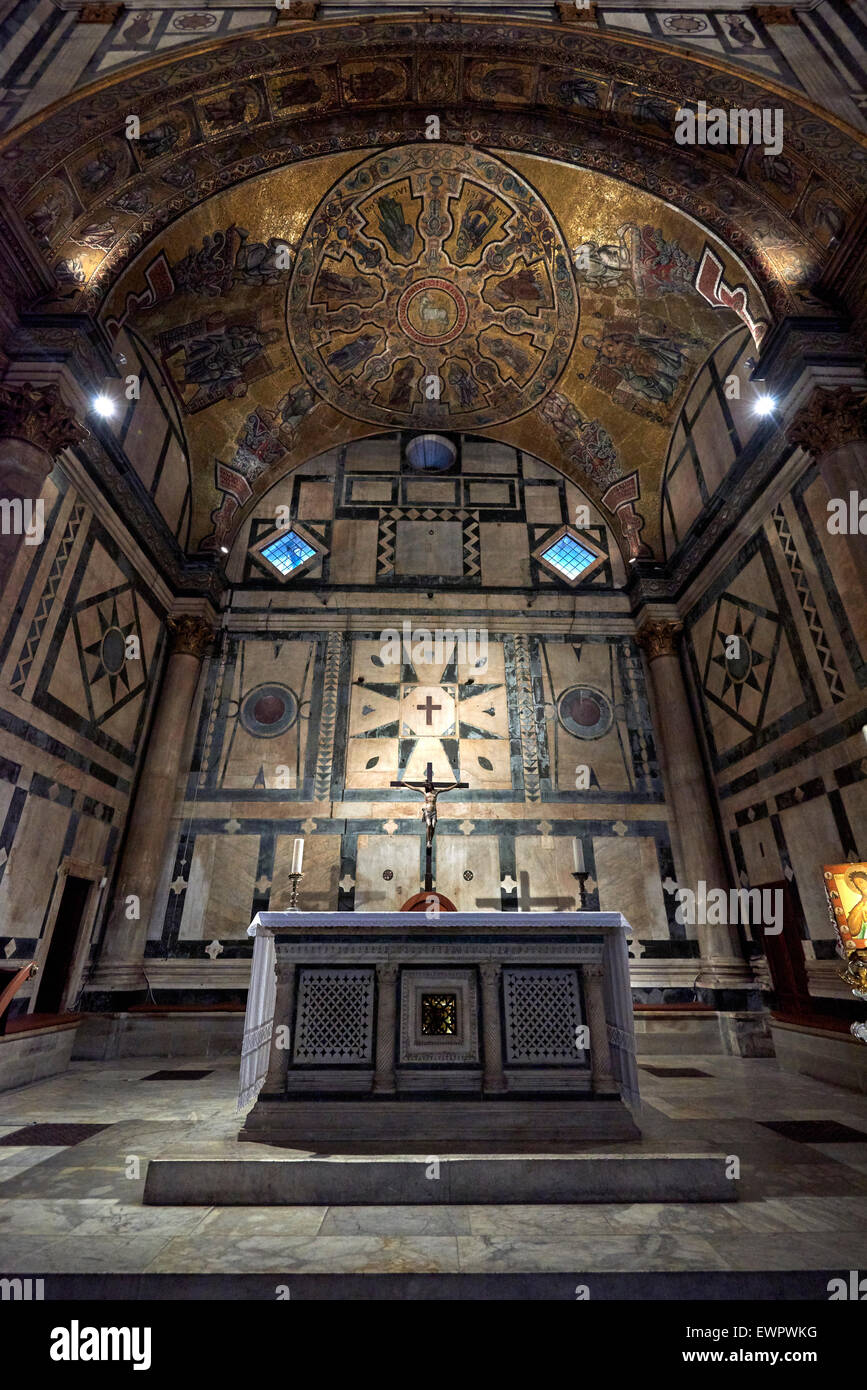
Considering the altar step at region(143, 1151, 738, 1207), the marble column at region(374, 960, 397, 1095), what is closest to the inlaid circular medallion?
the marble column at region(374, 960, 397, 1095)

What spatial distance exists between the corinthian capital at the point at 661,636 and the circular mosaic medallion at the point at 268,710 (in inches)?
233

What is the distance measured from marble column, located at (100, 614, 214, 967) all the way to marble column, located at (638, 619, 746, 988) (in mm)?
7377

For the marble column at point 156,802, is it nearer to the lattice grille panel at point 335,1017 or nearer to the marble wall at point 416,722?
the marble wall at point 416,722

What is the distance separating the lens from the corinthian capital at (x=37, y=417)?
6.50m

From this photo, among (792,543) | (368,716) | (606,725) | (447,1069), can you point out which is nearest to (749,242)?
(792,543)

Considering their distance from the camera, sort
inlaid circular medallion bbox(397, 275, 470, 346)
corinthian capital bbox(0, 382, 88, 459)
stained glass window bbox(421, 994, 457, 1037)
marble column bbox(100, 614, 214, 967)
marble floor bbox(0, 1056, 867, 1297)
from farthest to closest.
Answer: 1. inlaid circular medallion bbox(397, 275, 470, 346)
2. marble column bbox(100, 614, 214, 967)
3. corinthian capital bbox(0, 382, 88, 459)
4. stained glass window bbox(421, 994, 457, 1037)
5. marble floor bbox(0, 1056, 867, 1297)

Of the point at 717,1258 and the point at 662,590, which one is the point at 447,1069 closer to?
the point at 717,1258

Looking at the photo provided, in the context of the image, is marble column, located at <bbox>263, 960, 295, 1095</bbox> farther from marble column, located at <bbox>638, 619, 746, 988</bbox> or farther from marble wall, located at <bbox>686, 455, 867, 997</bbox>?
marble column, located at <bbox>638, 619, 746, 988</bbox>

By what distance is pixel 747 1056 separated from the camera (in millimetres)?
7961

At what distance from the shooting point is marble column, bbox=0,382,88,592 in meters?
6.31

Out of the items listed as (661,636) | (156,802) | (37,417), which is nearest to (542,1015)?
(156,802)

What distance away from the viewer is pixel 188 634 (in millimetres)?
10391

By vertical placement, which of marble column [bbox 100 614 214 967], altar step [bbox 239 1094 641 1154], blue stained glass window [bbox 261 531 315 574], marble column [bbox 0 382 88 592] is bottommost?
altar step [bbox 239 1094 641 1154]
